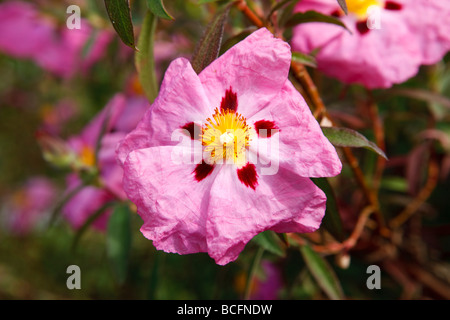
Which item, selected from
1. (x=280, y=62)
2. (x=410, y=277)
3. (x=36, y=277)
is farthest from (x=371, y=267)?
(x=36, y=277)

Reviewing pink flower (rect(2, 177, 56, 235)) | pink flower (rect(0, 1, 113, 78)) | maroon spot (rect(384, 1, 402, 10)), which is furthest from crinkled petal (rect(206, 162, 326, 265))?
pink flower (rect(2, 177, 56, 235))

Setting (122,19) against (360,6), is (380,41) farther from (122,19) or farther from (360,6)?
(122,19)

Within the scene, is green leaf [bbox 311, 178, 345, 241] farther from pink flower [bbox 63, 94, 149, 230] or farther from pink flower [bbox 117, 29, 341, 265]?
pink flower [bbox 63, 94, 149, 230]

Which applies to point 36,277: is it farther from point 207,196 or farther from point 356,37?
point 356,37

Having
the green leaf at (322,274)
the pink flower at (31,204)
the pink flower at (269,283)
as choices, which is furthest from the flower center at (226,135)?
the pink flower at (31,204)

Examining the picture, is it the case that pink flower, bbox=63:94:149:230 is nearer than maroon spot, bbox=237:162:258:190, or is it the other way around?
maroon spot, bbox=237:162:258:190

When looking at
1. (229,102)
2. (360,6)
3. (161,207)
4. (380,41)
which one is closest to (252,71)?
(229,102)

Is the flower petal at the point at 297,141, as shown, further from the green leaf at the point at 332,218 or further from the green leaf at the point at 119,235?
the green leaf at the point at 119,235
